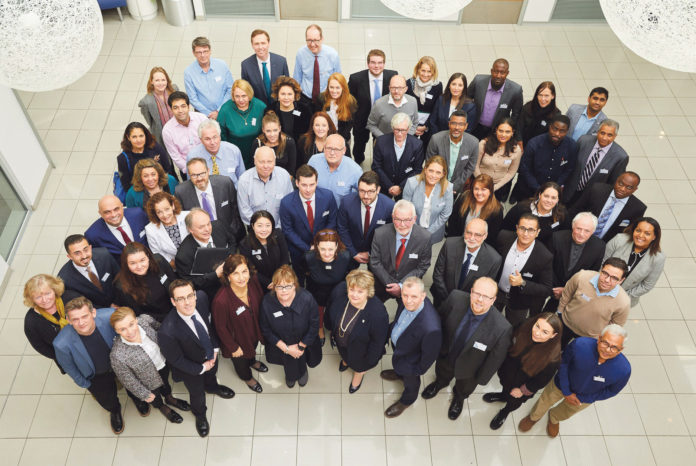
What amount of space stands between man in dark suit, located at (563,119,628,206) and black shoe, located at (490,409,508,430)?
2404 mm

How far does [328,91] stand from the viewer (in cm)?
569

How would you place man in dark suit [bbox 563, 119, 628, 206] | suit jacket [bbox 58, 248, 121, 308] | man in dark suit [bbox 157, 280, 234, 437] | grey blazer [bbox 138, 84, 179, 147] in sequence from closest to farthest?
man in dark suit [bbox 157, 280, 234, 437], suit jacket [bbox 58, 248, 121, 308], man in dark suit [bbox 563, 119, 628, 206], grey blazer [bbox 138, 84, 179, 147]

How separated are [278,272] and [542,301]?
242 cm

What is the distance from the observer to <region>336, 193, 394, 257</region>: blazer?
4.71m

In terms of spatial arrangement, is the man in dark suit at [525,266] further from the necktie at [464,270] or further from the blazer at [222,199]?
the blazer at [222,199]

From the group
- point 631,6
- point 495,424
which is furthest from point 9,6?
point 495,424

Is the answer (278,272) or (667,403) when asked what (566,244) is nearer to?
(667,403)

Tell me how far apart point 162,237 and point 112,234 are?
1.43ft

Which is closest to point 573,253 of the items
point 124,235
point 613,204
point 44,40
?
point 613,204

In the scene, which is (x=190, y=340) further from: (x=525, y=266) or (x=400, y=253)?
(x=525, y=266)

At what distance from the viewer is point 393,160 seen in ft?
17.5

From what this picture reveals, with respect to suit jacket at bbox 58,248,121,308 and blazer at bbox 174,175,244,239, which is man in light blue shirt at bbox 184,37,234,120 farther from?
suit jacket at bbox 58,248,121,308

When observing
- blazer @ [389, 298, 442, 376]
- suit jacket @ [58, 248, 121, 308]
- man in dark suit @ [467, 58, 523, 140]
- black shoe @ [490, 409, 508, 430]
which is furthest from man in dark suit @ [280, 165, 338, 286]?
man in dark suit @ [467, 58, 523, 140]

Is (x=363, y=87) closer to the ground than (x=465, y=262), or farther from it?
farther from it
